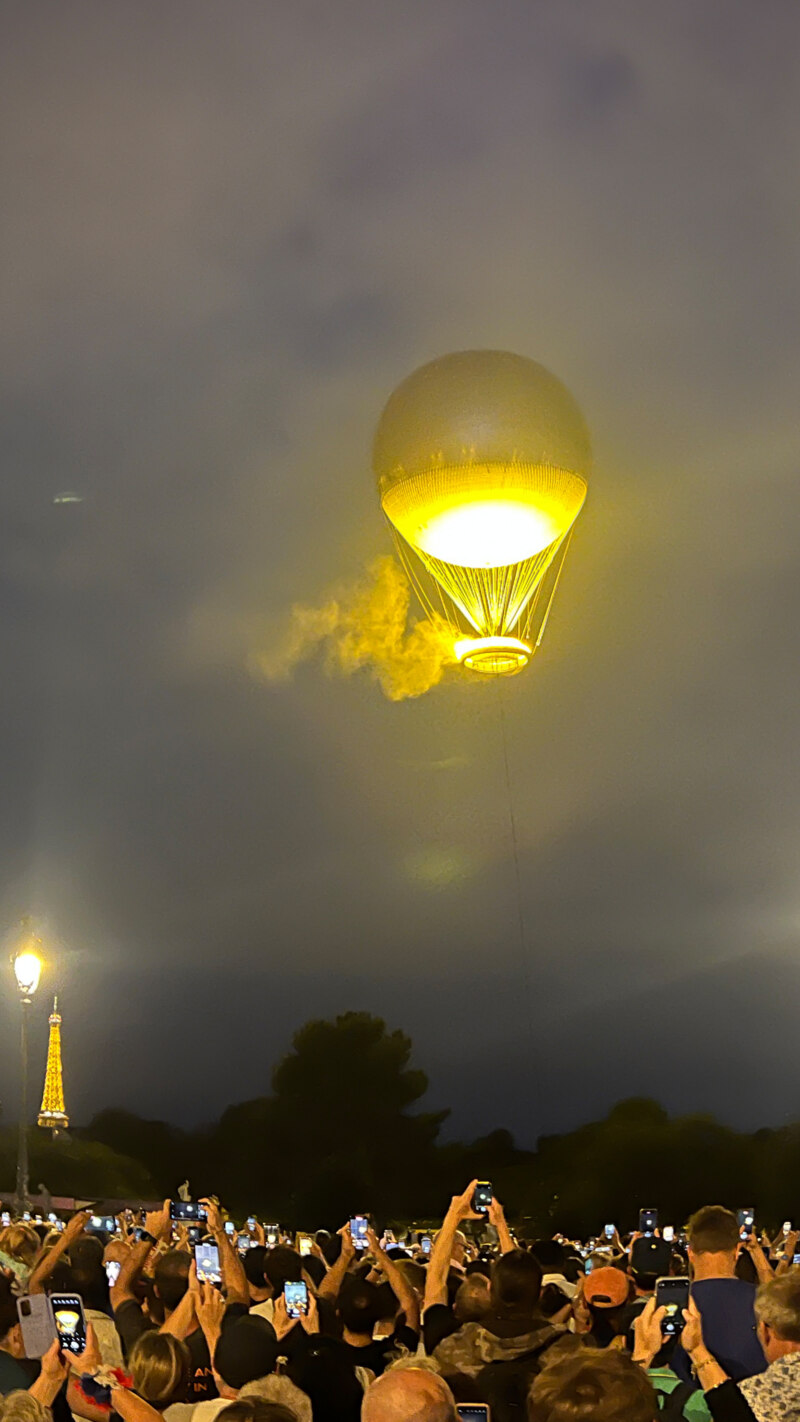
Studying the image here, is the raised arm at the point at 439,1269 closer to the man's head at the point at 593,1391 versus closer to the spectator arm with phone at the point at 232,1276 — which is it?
the spectator arm with phone at the point at 232,1276

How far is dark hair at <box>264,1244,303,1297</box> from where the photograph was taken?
29.6 feet

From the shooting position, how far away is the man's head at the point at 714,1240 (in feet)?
22.1

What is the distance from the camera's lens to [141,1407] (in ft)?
15.9

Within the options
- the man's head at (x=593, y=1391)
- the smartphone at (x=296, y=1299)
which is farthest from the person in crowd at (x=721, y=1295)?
the man's head at (x=593, y=1391)

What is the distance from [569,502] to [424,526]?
161 cm

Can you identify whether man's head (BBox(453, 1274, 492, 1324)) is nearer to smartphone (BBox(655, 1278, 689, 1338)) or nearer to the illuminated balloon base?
smartphone (BBox(655, 1278, 689, 1338))

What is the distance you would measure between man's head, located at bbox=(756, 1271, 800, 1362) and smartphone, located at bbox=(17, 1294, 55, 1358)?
113 inches

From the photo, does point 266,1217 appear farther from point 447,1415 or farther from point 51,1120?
point 447,1415

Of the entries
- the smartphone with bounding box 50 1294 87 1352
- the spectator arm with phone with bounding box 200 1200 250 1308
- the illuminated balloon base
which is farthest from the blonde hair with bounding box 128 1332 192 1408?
the illuminated balloon base

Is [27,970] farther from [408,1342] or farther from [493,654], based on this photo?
[408,1342]

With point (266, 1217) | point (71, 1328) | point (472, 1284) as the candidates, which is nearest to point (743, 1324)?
point (472, 1284)

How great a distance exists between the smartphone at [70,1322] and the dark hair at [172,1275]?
4.80 feet

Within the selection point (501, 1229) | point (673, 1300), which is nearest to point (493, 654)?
point (501, 1229)

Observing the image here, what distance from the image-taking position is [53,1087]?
78.8 meters
